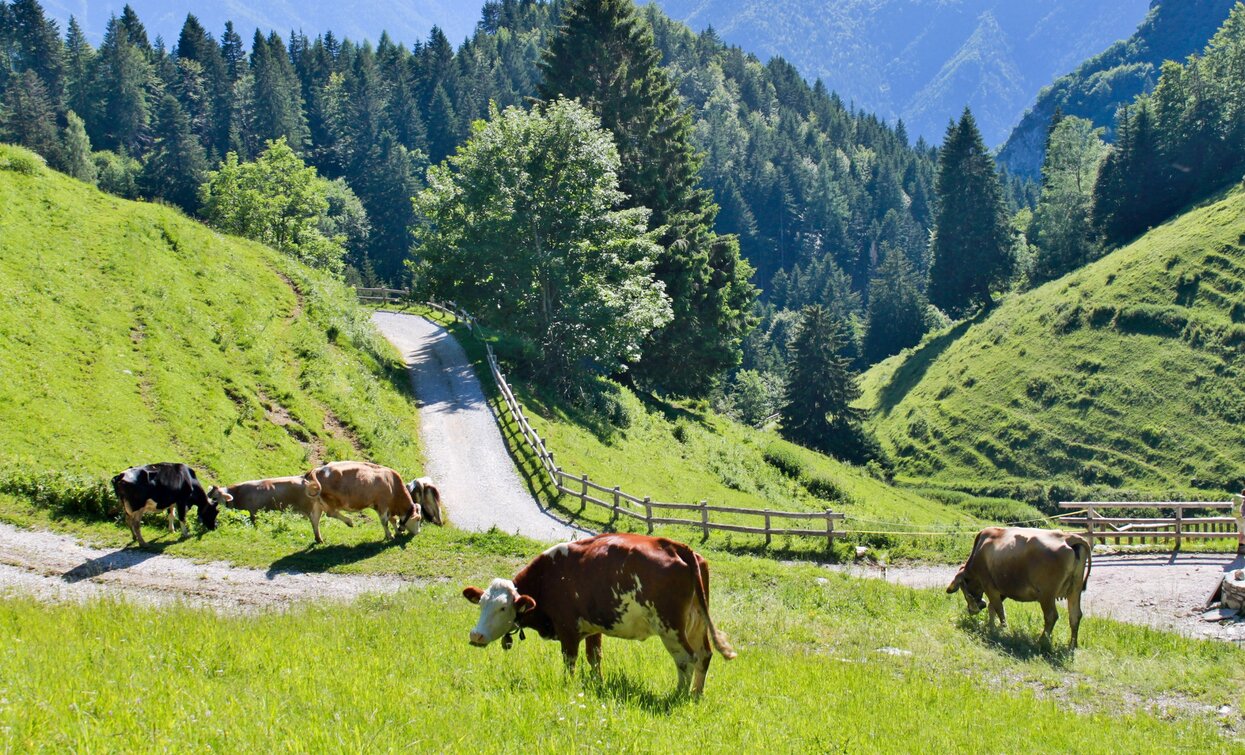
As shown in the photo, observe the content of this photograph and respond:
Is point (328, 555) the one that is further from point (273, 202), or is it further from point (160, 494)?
point (273, 202)

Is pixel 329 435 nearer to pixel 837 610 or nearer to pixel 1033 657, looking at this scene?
pixel 837 610

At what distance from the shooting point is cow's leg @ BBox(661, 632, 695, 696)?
390 inches

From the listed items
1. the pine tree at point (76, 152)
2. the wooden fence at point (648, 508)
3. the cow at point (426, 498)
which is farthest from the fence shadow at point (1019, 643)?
the pine tree at point (76, 152)

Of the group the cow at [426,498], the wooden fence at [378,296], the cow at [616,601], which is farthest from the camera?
the wooden fence at [378,296]

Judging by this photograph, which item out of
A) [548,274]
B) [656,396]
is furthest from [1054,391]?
[548,274]

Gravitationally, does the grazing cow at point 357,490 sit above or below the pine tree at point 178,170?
below

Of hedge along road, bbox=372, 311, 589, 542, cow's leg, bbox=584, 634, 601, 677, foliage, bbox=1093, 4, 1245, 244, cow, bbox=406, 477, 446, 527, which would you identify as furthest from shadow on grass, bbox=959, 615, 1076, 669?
foliage, bbox=1093, 4, 1245, 244

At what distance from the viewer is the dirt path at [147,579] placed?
15.6 m

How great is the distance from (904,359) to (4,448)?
8518 cm

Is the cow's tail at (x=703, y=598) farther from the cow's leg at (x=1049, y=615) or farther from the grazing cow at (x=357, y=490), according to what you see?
the grazing cow at (x=357, y=490)

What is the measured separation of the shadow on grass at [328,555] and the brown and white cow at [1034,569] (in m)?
12.0

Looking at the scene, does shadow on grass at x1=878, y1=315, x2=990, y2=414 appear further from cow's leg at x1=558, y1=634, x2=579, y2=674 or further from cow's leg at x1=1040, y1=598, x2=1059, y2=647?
cow's leg at x1=558, y1=634, x2=579, y2=674

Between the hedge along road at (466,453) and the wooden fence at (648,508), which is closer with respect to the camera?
the wooden fence at (648,508)

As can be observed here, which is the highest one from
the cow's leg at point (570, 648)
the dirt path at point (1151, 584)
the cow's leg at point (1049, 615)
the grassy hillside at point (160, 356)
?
the grassy hillside at point (160, 356)
